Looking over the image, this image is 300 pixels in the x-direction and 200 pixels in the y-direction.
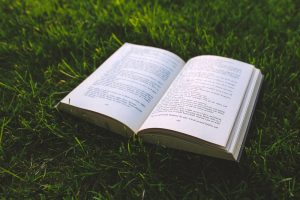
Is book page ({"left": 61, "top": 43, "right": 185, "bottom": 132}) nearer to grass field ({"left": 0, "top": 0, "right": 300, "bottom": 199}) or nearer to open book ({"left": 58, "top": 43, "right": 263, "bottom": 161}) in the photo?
open book ({"left": 58, "top": 43, "right": 263, "bottom": 161})

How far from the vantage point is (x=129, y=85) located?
5.35 feet

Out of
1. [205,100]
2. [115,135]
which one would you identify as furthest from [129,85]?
[205,100]

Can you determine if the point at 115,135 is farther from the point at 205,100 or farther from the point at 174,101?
the point at 205,100

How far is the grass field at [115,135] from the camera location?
1427 mm

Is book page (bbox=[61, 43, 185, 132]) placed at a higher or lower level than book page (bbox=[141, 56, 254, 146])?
lower

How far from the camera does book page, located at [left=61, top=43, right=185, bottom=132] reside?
4.97 ft

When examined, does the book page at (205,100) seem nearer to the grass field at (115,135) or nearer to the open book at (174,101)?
the open book at (174,101)

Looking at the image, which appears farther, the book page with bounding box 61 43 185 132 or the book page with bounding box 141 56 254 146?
the book page with bounding box 61 43 185 132

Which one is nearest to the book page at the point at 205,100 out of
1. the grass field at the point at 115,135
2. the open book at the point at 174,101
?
the open book at the point at 174,101

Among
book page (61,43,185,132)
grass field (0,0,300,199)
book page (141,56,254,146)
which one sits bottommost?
grass field (0,0,300,199)

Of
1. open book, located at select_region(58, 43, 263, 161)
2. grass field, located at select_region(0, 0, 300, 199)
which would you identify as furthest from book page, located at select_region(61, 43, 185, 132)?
grass field, located at select_region(0, 0, 300, 199)

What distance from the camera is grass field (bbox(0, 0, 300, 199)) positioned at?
1427 millimetres

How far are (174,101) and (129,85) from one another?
22cm

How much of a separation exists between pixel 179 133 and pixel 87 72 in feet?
2.48
